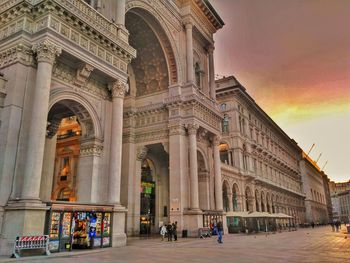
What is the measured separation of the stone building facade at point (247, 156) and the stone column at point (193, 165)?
14.6 meters

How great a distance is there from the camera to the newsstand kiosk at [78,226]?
15.5m

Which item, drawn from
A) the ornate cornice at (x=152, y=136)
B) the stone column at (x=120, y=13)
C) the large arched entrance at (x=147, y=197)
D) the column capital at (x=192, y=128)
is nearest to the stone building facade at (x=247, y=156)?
the large arched entrance at (x=147, y=197)

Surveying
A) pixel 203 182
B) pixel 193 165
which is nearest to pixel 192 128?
pixel 193 165

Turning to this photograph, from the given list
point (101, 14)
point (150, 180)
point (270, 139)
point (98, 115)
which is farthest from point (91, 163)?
point (270, 139)

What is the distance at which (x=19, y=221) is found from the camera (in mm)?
14266

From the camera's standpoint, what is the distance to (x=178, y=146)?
30.1m

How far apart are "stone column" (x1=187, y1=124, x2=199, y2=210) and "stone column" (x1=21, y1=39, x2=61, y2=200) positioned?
52.9 feet

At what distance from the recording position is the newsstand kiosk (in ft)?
50.7

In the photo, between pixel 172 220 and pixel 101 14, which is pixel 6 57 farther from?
pixel 172 220

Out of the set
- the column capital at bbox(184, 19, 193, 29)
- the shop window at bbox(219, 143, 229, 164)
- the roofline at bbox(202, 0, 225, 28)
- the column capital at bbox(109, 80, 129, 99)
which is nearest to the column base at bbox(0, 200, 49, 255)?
the column capital at bbox(109, 80, 129, 99)

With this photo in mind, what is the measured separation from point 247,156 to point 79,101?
3777 cm

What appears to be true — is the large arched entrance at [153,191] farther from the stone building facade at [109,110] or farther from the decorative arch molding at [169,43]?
the decorative arch molding at [169,43]

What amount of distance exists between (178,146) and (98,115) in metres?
10.7

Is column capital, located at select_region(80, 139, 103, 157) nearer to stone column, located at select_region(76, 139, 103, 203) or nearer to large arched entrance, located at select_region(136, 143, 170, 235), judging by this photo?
stone column, located at select_region(76, 139, 103, 203)
